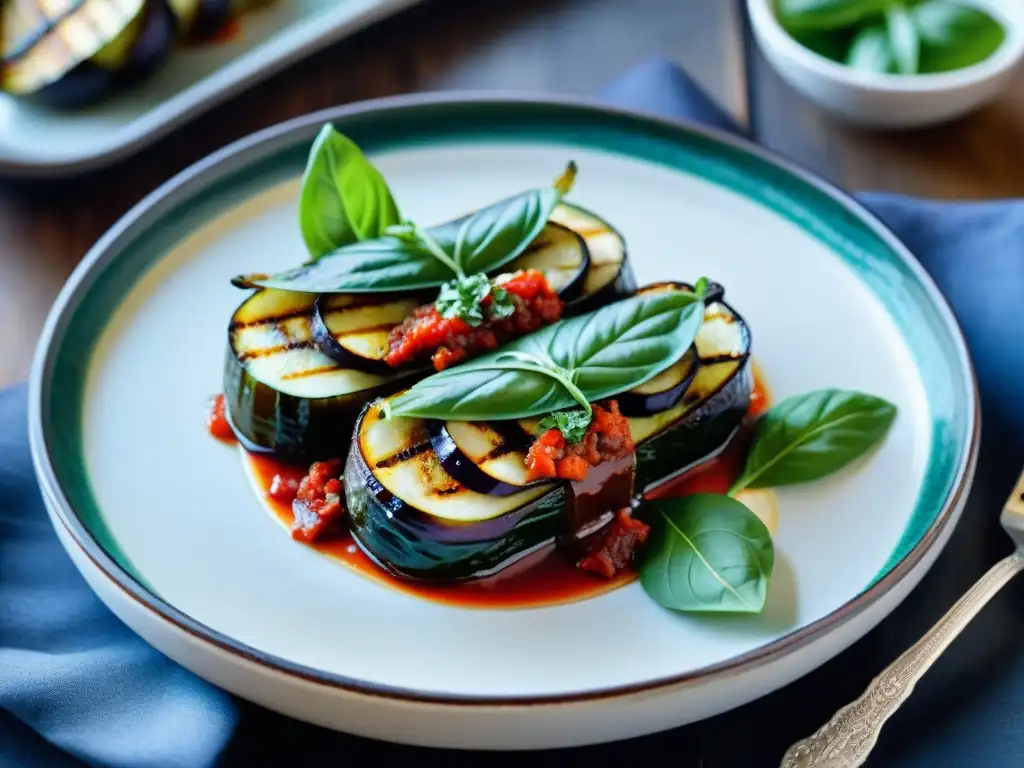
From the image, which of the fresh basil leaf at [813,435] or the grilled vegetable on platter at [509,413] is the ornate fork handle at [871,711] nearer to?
the grilled vegetable on platter at [509,413]

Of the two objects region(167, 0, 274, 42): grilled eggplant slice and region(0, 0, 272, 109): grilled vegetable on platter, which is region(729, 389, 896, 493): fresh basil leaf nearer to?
region(0, 0, 272, 109): grilled vegetable on platter

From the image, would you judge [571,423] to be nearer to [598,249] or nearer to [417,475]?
[417,475]

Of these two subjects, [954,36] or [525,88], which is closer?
[954,36]

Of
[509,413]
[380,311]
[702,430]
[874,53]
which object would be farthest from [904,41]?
[509,413]

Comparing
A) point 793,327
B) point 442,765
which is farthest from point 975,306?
point 442,765

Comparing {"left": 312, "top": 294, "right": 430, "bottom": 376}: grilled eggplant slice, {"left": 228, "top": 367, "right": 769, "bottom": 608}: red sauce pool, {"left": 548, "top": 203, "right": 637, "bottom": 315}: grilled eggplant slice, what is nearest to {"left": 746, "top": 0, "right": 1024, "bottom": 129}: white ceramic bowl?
{"left": 548, "top": 203, "right": 637, "bottom": 315}: grilled eggplant slice

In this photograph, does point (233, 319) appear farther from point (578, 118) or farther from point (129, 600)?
point (578, 118)

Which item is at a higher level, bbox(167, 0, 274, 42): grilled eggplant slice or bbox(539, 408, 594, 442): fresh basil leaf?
bbox(167, 0, 274, 42): grilled eggplant slice
